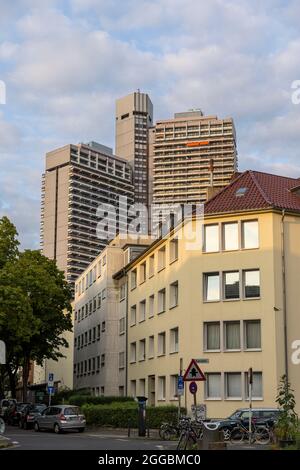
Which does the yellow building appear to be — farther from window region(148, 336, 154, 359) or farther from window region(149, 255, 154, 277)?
window region(149, 255, 154, 277)

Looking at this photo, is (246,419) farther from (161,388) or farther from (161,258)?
(161,258)

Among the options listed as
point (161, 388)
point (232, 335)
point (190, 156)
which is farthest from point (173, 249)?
point (190, 156)

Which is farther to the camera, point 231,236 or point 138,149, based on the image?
point 138,149

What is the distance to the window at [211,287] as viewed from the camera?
42.3m

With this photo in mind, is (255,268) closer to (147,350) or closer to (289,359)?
(289,359)

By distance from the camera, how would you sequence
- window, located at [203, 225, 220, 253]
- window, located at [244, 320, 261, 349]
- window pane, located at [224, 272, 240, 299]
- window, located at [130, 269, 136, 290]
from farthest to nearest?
window, located at [130, 269, 136, 290], window, located at [203, 225, 220, 253], window pane, located at [224, 272, 240, 299], window, located at [244, 320, 261, 349]

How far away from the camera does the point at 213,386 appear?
41.4 m

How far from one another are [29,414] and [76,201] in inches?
2805

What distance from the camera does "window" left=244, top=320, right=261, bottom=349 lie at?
4048 cm

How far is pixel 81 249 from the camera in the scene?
12675cm

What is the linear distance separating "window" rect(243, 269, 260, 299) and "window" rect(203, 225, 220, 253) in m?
2.59

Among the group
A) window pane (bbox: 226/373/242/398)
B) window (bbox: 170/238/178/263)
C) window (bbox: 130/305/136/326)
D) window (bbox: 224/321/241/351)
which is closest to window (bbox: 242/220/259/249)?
window (bbox: 224/321/241/351)
